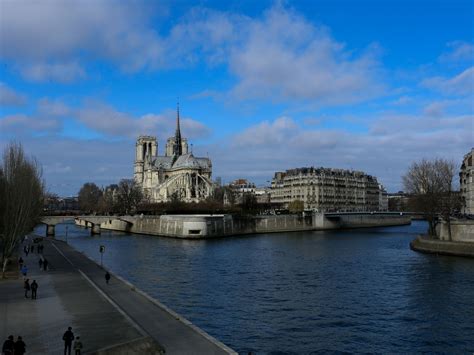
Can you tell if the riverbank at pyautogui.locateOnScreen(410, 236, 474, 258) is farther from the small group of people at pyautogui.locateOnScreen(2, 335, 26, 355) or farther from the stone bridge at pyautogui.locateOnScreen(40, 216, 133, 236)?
the stone bridge at pyautogui.locateOnScreen(40, 216, 133, 236)

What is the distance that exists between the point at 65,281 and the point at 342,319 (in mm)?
16282

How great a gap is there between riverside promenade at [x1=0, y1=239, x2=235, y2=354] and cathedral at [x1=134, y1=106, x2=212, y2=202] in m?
106

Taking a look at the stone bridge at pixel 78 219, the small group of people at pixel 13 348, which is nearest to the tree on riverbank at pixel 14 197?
the small group of people at pixel 13 348

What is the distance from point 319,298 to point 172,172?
140848 mm

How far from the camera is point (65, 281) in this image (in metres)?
31.7

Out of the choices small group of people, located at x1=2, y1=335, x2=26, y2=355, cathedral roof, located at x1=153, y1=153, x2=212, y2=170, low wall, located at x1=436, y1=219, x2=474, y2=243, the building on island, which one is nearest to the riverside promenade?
small group of people, located at x1=2, y1=335, x2=26, y2=355

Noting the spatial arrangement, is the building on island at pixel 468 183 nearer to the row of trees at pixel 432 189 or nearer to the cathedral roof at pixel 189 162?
the row of trees at pixel 432 189

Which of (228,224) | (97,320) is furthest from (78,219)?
(97,320)

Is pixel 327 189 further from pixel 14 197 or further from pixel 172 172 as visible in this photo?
pixel 14 197

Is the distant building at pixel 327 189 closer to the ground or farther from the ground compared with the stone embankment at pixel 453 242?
A: farther from the ground

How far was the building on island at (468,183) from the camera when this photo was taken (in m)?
87.2

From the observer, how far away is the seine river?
22469 millimetres

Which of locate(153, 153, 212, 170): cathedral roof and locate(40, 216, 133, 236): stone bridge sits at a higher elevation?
locate(153, 153, 212, 170): cathedral roof

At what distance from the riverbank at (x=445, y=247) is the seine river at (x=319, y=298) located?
168cm
